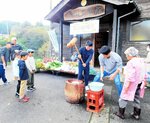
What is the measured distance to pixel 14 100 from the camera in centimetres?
465

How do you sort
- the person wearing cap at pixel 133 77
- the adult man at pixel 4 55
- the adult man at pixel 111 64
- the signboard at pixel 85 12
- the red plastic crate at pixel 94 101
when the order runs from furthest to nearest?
the signboard at pixel 85 12 → the adult man at pixel 4 55 → the adult man at pixel 111 64 → the red plastic crate at pixel 94 101 → the person wearing cap at pixel 133 77

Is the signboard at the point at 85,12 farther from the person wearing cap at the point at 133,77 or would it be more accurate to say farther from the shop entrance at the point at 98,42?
the person wearing cap at the point at 133,77

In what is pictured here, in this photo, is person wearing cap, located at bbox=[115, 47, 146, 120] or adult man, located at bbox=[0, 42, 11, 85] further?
adult man, located at bbox=[0, 42, 11, 85]

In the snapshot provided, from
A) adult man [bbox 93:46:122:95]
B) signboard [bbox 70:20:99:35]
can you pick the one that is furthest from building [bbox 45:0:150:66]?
adult man [bbox 93:46:122:95]

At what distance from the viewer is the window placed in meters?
7.54

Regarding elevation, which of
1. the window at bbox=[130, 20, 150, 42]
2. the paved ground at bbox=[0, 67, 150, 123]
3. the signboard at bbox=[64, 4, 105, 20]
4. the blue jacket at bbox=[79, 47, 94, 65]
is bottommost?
the paved ground at bbox=[0, 67, 150, 123]

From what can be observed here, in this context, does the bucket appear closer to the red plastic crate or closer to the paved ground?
the paved ground

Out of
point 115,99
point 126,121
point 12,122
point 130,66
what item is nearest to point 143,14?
Result: point 115,99

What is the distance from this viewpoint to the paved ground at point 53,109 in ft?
11.7

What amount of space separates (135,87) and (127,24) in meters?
5.29

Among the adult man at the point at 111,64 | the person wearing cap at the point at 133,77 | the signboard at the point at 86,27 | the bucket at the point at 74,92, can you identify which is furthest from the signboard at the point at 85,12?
the person wearing cap at the point at 133,77

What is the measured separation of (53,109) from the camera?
4082 mm

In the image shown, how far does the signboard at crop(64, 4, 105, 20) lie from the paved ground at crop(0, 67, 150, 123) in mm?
3573

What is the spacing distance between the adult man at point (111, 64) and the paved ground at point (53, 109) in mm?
728
